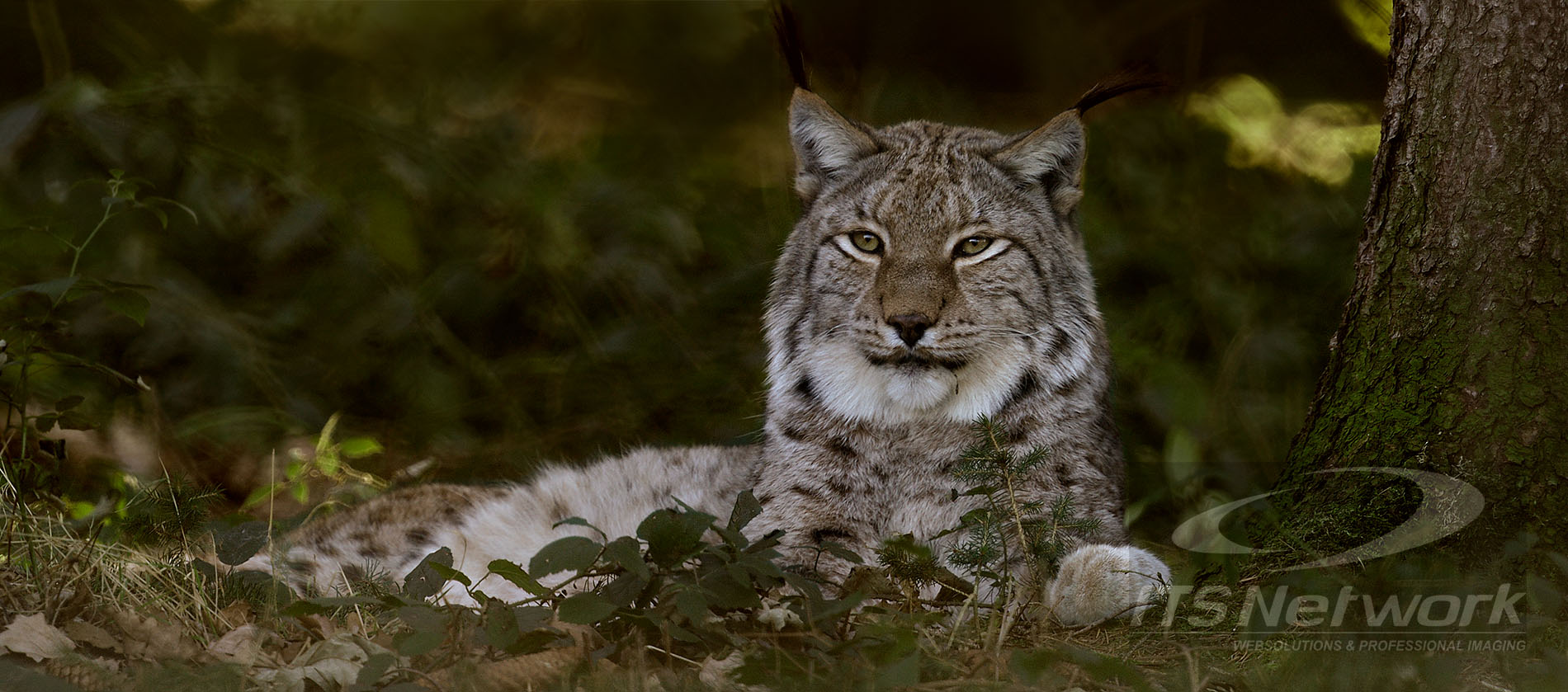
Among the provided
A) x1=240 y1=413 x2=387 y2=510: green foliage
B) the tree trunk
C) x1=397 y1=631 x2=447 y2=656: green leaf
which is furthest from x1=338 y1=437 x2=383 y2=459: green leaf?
the tree trunk

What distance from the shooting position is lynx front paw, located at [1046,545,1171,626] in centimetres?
292

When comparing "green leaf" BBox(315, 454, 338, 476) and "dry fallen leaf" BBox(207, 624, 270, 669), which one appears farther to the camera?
"green leaf" BBox(315, 454, 338, 476)

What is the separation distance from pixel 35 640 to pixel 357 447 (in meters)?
2.53

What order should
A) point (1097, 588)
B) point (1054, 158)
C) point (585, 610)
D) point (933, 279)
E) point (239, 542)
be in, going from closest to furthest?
point (585, 610) < point (239, 542) < point (1097, 588) < point (933, 279) < point (1054, 158)

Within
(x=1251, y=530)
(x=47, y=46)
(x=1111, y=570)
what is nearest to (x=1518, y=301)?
(x=1251, y=530)

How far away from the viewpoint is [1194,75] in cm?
572

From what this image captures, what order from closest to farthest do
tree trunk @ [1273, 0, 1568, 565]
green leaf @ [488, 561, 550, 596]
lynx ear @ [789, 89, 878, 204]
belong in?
green leaf @ [488, 561, 550, 596] → tree trunk @ [1273, 0, 1568, 565] → lynx ear @ [789, 89, 878, 204]

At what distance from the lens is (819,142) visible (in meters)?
3.80

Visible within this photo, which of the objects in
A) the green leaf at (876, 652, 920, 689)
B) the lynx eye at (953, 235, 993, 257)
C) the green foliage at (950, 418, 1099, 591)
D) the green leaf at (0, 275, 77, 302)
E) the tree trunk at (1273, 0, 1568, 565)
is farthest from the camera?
the lynx eye at (953, 235, 993, 257)

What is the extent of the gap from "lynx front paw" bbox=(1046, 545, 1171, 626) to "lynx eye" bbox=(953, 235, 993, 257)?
910mm

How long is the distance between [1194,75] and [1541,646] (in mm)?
3730

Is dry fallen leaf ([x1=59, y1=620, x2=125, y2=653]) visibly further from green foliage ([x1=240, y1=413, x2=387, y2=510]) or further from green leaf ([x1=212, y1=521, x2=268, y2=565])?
green foliage ([x1=240, y1=413, x2=387, y2=510])

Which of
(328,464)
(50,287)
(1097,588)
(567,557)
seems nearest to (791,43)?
(1097,588)

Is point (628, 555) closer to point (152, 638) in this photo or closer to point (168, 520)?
point (152, 638)
